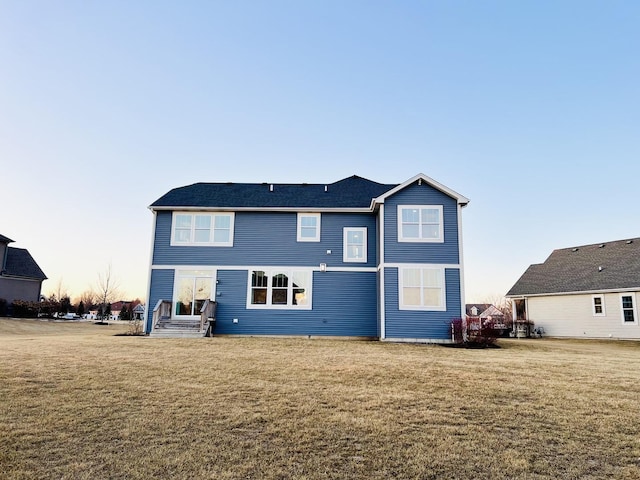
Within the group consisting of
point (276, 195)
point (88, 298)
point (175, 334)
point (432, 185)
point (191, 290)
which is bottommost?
point (175, 334)

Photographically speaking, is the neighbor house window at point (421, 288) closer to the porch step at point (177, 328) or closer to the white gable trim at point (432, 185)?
the white gable trim at point (432, 185)

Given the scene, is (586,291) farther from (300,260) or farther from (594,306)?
(300,260)

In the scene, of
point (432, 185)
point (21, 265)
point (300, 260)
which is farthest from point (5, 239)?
point (432, 185)

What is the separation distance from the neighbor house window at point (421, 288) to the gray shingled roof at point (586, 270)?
12.7m

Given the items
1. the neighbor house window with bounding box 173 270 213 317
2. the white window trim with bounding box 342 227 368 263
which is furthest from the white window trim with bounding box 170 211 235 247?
the white window trim with bounding box 342 227 368 263

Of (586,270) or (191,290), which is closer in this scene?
(191,290)

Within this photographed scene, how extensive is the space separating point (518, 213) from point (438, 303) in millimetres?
13486

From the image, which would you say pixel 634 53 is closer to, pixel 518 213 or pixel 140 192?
pixel 518 213

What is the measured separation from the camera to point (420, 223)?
16391 millimetres

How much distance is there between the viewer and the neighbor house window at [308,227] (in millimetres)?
17953

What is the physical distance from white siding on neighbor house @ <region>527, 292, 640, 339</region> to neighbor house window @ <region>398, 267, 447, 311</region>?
41.7 feet

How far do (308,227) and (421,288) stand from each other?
5.52 meters

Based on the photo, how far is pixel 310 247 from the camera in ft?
58.6

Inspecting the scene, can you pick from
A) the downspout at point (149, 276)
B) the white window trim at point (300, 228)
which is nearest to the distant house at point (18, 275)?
the downspout at point (149, 276)
